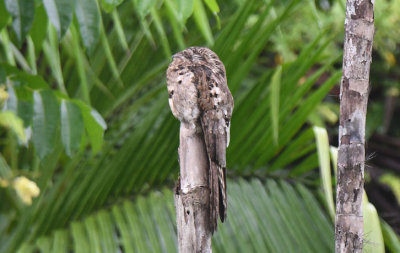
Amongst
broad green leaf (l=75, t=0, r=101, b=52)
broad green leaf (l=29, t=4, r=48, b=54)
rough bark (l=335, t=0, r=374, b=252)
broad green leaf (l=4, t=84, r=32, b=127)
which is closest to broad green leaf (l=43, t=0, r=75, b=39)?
broad green leaf (l=75, t=0, r=101, b=52)

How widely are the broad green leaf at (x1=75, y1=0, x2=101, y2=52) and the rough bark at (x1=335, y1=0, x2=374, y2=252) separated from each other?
80 cm

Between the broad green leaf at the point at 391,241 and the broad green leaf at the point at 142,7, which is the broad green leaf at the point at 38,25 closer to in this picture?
the broad green leaf at the point at 142,7

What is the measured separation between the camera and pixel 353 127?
4.09 ft

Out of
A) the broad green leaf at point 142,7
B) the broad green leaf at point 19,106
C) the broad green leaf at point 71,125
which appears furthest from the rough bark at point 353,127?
the broad green leaf at point 19,106

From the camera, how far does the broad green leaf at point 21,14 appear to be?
1730 mm

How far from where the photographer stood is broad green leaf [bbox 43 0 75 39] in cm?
175

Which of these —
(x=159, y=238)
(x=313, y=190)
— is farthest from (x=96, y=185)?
(x=313, y=190)

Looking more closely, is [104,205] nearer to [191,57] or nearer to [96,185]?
[96,185]

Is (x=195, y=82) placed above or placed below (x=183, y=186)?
above

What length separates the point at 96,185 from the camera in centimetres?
266

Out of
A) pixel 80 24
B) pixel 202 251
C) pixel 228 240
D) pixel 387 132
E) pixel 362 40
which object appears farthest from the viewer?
pixel 387 132

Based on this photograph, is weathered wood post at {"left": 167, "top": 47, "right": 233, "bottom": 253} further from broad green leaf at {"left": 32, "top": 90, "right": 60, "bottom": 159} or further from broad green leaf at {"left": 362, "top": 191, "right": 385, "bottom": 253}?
broad green leaf at {"left": 32, "top": 90, "right": 60, "bottom": 159}

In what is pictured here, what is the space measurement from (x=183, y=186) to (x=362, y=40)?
0.52m

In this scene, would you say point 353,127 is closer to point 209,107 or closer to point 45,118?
point 209,107
